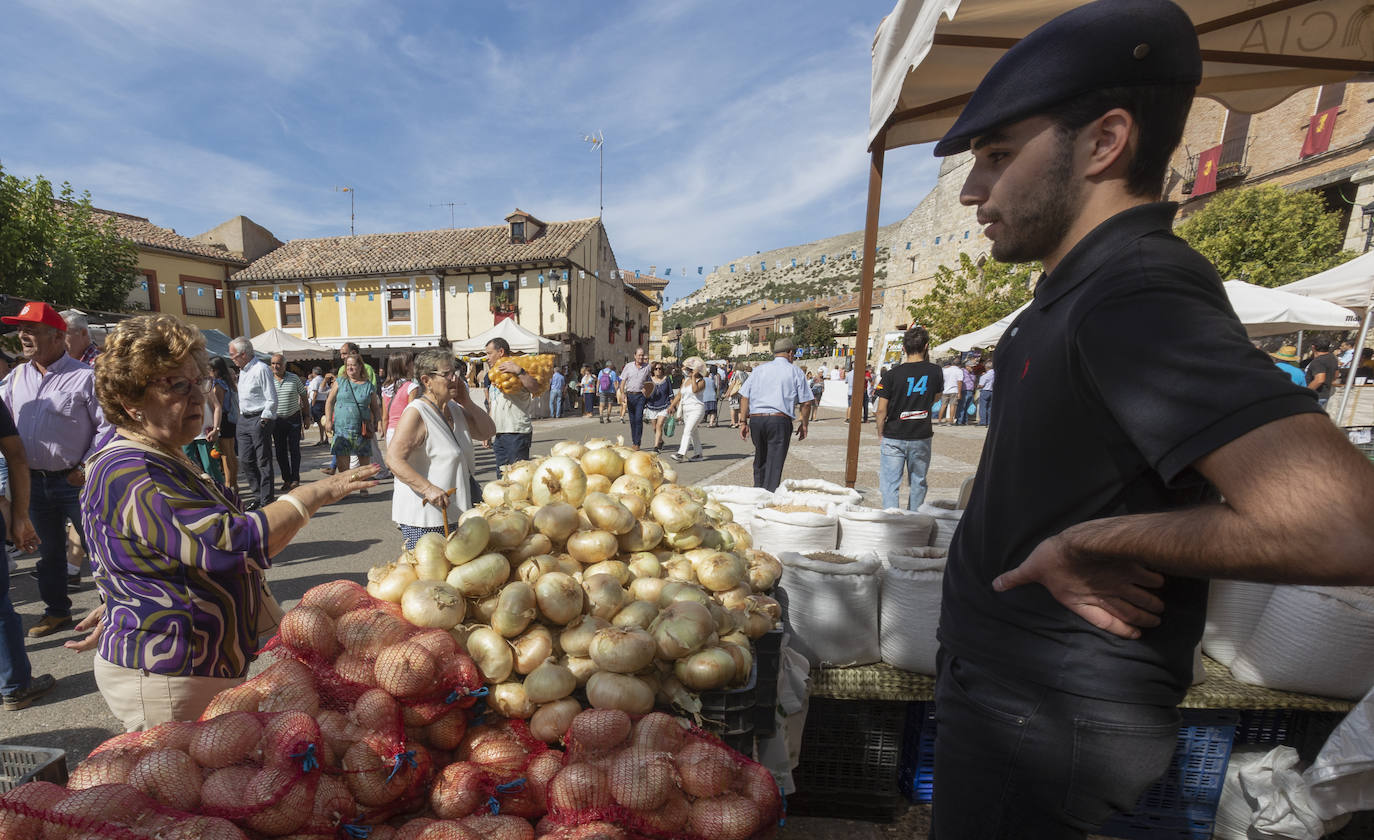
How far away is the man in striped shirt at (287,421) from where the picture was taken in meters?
7.28

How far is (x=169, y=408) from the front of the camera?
72.1 inches

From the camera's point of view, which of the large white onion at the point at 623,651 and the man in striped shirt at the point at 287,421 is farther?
the man in striped shirt at the point at 287,421

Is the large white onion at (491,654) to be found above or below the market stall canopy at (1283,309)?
below

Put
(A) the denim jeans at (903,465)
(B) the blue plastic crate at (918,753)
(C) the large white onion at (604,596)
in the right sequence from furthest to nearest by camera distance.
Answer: (A) the denim jeans at (903,465)
(B) the blue plastic crate at (918,753)
(C) the large white onion at (604,596)

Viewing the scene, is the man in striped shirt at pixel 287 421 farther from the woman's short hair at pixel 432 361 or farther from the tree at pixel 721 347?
the tree at pixel 721 347

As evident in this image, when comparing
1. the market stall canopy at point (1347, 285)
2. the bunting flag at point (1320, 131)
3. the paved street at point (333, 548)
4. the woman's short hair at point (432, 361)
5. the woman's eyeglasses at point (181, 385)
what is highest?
the bunting flag at point (1320, 131)

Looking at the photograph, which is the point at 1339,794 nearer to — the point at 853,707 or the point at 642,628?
the point at 853,707

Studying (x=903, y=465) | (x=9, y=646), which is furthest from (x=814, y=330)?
(x=9, y=646)

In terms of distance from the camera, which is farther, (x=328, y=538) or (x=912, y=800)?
(x=328, y=538)

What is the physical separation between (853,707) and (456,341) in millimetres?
24841

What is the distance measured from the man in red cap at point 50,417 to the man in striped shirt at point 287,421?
3.36m

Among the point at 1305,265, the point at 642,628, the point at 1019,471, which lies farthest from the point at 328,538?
the point at 1305,265

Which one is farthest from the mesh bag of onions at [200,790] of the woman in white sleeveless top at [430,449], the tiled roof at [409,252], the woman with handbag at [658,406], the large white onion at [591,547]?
the tiled roof at [409,252]

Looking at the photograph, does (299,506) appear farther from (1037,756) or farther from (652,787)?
(1037,756)
